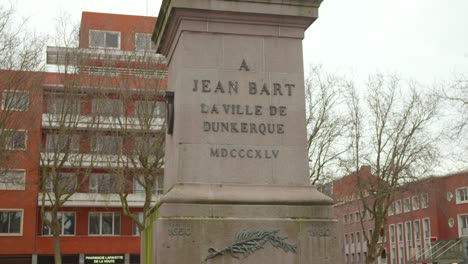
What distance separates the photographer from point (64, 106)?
105 ft

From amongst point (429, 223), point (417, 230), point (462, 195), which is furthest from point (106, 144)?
point (417, 230)

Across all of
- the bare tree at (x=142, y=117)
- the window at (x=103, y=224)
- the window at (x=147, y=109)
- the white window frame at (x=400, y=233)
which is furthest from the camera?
the white window frame at (x=400, y=233)

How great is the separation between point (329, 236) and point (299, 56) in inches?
117

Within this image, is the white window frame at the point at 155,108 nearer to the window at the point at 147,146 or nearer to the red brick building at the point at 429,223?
the window at the point at 147,146

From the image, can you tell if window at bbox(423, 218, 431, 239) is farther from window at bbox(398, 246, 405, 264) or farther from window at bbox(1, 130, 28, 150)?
window at bbox(1, 130, 28, 150)

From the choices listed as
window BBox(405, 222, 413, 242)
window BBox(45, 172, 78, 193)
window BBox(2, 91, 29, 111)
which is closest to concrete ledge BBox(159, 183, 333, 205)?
window BBox(2, 91, 29, 111)

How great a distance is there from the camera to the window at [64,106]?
31.8 metres

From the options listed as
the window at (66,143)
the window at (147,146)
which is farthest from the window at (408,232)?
the window at (66,143)

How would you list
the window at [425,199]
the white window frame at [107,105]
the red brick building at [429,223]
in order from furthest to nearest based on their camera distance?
the red brick building at [429,223], the window at [425,199], the white window frame at [107,105]

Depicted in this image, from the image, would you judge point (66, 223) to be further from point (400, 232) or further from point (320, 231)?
point (400, 232)

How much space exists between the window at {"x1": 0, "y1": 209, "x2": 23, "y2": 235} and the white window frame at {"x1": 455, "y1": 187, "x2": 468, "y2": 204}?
44.8 m

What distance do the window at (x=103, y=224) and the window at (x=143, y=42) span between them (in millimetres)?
19660

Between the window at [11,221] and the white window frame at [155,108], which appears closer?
the white window frame at [155,108]

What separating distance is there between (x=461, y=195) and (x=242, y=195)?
63.3 m
